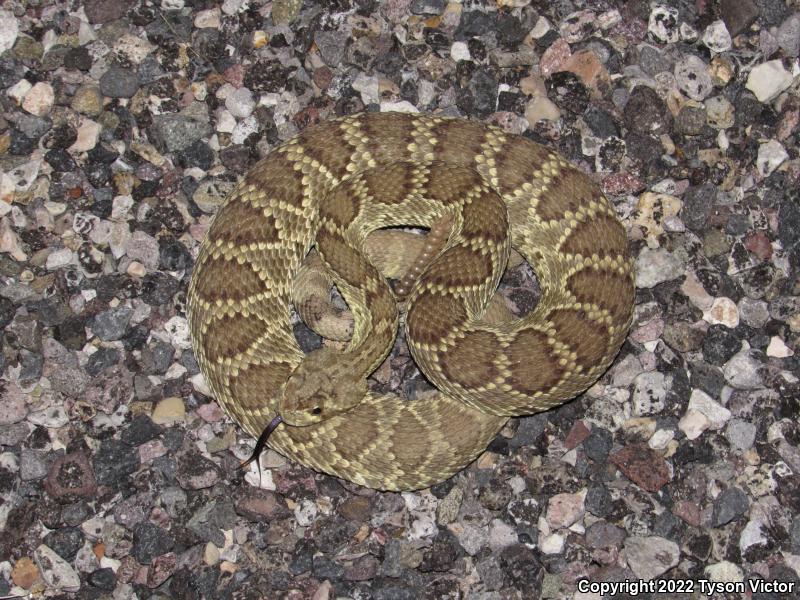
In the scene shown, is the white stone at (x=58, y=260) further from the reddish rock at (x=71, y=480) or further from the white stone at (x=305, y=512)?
the white stone at (x=305, y=512)

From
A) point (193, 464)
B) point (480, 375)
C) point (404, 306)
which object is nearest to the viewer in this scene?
point (480, 375)

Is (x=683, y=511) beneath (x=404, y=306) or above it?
beneath

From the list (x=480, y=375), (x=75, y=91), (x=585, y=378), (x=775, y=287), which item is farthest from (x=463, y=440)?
(x=75, y=91)

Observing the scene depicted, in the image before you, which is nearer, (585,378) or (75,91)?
(585,378)

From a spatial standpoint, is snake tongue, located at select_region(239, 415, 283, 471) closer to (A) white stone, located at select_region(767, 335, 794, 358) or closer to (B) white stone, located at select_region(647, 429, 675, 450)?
(B) white stone, located at select_region(647, 429, 675, 450)

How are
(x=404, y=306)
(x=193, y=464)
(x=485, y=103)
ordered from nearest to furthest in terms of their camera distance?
(x=193, y=464) → (x=404, y=306) → (x=485, y=103)

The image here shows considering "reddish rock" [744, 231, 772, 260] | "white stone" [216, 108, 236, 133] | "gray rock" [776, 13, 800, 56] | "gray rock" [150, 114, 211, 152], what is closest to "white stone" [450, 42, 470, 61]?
"white stone" [216, 108, 236, 133]

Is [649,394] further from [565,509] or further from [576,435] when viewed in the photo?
[565,509]

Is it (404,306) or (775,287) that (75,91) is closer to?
(404,306)
